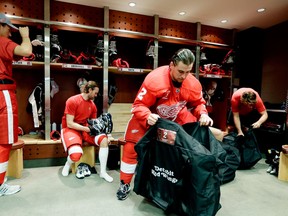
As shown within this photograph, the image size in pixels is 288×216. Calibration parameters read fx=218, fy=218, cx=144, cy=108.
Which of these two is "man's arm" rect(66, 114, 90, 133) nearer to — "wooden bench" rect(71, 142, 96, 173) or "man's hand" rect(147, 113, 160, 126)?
"wooden bench" rect(71, 142, 96, 173)

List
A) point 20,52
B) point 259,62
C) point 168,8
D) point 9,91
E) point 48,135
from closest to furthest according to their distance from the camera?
point 20,52, point 9,91, point 48,135, point 168,8, point 259,62

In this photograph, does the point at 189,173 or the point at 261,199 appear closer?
the point at 189,173

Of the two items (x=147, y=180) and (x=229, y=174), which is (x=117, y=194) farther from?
(x=229, y=174)

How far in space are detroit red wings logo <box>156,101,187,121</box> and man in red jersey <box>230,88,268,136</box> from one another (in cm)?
142

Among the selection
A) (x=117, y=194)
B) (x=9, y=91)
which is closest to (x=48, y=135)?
(x=9, y=91)

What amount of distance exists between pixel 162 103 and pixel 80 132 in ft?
4.37

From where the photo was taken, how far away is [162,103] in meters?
2.03

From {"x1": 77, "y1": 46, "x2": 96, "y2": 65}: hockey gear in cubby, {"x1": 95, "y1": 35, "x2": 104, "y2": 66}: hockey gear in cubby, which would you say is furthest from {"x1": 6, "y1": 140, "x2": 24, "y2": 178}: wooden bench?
{"x1": 95, "y1": 35, "x2": 104, "y2": 66}: hockey gear in cubby

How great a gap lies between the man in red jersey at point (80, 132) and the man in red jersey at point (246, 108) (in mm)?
1937

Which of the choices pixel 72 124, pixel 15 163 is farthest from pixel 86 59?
pixel 15 163

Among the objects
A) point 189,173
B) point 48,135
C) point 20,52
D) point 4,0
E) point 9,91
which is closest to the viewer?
point 189,173

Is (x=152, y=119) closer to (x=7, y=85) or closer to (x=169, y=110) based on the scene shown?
(x=169, y=110)

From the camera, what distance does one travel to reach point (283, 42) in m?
3.96

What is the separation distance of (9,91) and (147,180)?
1.46 meters
